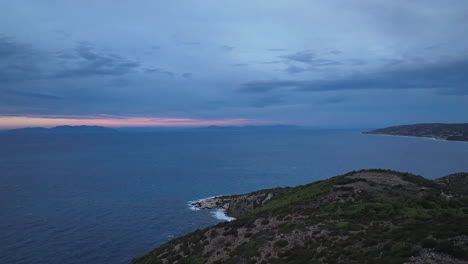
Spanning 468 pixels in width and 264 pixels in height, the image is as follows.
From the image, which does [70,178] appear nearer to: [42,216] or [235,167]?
[42,216]

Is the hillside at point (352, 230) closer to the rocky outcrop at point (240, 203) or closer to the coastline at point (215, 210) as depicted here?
the rocky outcrop at point (240, 203)

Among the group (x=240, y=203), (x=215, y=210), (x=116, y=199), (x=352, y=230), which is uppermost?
(x=352, y=230)

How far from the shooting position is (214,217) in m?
64.8

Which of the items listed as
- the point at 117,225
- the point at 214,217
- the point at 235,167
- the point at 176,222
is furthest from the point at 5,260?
the point at 235,167

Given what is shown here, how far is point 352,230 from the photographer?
70.7 feet

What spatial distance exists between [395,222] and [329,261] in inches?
339

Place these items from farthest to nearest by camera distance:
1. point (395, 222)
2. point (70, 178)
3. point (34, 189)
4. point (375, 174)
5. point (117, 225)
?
point (70, 178) → point (34, 189) → point (117, 225) → point (375, 174) → point (395, 222)

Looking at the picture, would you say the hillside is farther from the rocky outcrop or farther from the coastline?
the coastline

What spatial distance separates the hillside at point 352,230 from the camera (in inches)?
617

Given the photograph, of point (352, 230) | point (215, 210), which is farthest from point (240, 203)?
point (352, 230)

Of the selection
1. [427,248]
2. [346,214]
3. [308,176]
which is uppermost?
[427,248]

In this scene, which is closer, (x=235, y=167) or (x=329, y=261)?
(x=329, y=261)

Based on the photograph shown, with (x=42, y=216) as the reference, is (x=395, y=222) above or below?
above

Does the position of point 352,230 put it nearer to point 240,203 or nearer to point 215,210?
point 240,203
